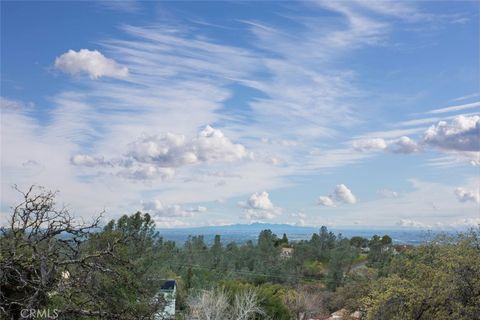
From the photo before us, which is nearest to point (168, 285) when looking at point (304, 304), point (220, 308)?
point (220, 308)

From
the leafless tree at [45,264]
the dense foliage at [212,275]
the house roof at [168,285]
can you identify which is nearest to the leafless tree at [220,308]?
the dense foliage at [212,275]

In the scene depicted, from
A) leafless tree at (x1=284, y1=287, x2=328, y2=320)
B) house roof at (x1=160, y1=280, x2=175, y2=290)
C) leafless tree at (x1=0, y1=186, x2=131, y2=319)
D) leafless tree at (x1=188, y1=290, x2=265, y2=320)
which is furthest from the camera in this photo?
leafless tree at (x1=284, y1=287, x2=328, y2=320)

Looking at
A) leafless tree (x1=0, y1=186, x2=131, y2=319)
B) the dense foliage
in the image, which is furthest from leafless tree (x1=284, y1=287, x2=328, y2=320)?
leafless tree (x1=0, y1=186, x2=131, y2=319)

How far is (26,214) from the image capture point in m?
7.02

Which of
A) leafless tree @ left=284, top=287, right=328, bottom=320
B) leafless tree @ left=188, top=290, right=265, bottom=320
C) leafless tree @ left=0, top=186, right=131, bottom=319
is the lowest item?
leafless tree @ left=284, top=287, right=328, bottom=320

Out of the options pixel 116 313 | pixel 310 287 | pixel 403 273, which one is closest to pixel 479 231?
pixel 403 273

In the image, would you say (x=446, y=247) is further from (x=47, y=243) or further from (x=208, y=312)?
(x=47, y=243)

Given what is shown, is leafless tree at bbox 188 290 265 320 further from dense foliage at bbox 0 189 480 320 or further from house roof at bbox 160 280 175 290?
house roof at bbox 160 280 175 290

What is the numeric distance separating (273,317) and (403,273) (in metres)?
10.4

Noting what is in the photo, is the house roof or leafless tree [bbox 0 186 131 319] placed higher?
leafless tree [bbox 0 186 131 319]

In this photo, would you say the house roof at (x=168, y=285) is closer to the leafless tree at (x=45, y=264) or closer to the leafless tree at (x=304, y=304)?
the leafless tree at (x=304, y=304)

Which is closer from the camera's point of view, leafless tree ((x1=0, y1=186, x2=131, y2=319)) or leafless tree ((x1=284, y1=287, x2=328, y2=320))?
leafless tree ((x1=0, y1=186, x2=131, y2=319))

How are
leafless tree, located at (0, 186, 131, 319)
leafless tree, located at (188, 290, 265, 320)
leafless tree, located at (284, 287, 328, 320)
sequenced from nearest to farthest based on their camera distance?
1. leafless tree, located at (0, 186, 131, 319)
2. leafless tree, located at (188, 290, 265, 320)
3. leafless tree, located at (284, 287, 328, 320)

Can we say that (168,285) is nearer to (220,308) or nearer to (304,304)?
(220,308)
